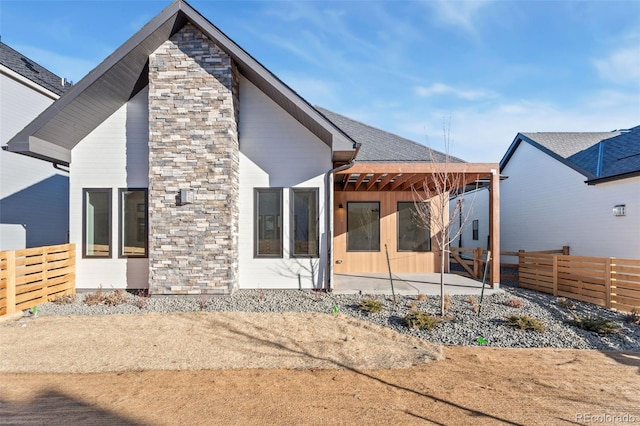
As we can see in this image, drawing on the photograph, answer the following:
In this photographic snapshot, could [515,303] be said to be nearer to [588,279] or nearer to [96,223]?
[588,279]

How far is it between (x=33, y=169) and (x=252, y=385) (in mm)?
11673

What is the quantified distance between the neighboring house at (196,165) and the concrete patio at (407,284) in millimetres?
572

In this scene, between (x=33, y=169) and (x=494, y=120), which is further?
(x=494, y=120)

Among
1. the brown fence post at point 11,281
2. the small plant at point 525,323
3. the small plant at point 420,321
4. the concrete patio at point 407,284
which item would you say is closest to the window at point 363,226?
the concrete patio at point 407,284

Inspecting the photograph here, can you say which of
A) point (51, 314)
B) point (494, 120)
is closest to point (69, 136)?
point (51, 314)

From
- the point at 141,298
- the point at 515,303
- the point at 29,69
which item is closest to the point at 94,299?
the point at 141,298

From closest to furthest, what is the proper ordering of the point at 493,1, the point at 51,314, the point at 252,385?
the point at 252,385
the point at 51,314
the point at 493,1

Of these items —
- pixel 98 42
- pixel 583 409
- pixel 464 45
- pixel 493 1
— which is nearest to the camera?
pixel 583 409

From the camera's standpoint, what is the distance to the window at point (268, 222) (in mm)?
7906

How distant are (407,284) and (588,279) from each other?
3.93 m

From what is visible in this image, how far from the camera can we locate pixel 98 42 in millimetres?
11680

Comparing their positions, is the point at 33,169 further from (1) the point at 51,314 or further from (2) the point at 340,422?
(2) the point at 340,422

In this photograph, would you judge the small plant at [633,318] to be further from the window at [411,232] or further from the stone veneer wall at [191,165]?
the stone veneer wall at [191,165]

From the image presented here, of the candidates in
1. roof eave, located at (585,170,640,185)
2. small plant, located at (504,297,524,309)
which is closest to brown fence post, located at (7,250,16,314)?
small plant, located at (504,297,524,309)
